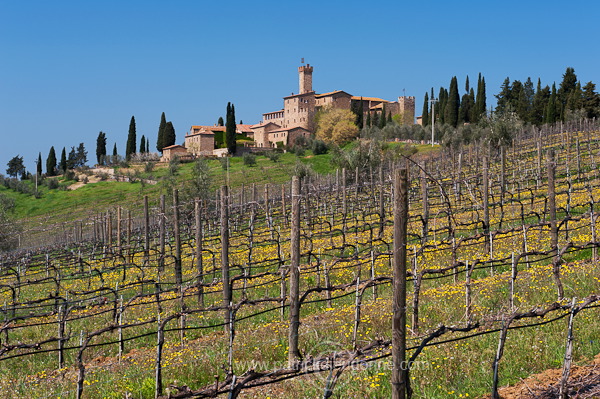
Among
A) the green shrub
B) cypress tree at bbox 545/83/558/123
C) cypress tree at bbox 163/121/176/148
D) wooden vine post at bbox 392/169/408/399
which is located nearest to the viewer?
wooden vine post at bbox 392/169/408/399

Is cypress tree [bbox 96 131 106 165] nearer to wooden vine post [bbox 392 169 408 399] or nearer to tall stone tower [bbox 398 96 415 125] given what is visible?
tall stone tower [bbox 398 96 415 125]

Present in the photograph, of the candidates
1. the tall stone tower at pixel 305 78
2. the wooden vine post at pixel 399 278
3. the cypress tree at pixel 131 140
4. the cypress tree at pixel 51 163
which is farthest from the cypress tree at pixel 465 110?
the wooden vine post at pixel 399 278

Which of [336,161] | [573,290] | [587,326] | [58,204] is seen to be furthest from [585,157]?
[58,204]

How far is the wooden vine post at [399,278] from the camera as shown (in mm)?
5480

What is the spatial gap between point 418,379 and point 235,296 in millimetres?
9400

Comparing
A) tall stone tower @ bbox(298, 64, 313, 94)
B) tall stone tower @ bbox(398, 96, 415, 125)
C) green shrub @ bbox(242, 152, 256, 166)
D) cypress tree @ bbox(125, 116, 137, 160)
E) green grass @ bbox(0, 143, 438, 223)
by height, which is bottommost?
green grass @ bbox(0, 143, 438, 223)

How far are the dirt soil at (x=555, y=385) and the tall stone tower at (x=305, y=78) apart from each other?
127039 mm

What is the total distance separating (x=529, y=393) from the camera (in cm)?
638

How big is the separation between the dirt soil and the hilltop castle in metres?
102

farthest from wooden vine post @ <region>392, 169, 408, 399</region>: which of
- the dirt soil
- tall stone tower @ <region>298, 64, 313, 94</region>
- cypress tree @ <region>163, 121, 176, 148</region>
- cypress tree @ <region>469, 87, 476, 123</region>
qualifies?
tall stone tower @ <region>298, 64, 313, 94</region>

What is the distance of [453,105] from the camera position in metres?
87.0

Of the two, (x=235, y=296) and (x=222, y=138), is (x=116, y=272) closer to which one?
(x=235, y=296)

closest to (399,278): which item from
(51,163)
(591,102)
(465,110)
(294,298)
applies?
(294,298)

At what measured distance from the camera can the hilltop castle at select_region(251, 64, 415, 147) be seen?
111 meters
